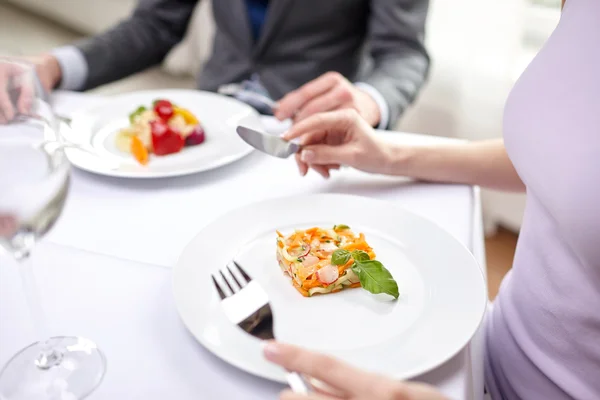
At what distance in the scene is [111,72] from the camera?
147 centimetres

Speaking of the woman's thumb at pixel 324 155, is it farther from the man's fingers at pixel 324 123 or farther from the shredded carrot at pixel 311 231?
the shredded carrot at pixel 311 231

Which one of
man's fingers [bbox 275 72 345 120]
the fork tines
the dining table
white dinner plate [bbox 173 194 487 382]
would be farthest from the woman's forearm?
the fork tines

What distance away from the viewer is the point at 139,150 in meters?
0.94

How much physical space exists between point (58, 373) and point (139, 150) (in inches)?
17.8

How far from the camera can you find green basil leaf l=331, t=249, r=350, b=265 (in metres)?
0.64

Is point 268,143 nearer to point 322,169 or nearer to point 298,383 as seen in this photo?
point 322,169

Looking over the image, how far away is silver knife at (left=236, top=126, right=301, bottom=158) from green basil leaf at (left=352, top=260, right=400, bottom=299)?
305mm

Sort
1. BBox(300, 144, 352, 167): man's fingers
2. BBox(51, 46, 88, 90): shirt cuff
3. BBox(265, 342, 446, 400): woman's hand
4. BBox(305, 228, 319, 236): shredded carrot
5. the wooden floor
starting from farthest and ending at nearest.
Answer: the wooden floor
BBox(51, 46, 88, 90): shirt cuff
BBox(300, 144, 352, 167): man's fingers
BBox(305, 228, 319, 236): shredded carrot
BBox(265, 342, 446, 400): woman's hand

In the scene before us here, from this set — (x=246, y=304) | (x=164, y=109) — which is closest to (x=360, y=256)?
(x=246, y=304)

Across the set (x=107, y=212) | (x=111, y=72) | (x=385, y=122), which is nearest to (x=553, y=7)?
(x=385, y=122)

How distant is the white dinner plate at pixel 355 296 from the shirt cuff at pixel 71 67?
71 cm

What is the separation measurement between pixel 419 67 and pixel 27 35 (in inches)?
115

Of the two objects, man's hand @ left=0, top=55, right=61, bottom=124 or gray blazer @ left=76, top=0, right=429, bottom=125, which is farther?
gray blazer @ left=76, top=0, right=429, bottom=125

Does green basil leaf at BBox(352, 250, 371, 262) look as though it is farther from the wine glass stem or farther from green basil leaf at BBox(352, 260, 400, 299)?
the wine glass stem
